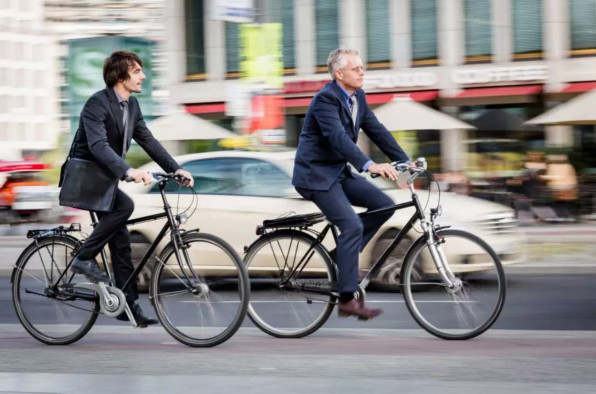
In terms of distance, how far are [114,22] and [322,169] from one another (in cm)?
7373

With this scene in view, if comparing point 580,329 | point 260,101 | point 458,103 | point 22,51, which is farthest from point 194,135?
point 22,51

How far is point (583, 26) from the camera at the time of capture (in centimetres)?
2730

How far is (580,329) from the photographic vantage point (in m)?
7.44

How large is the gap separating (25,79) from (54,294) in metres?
92.7

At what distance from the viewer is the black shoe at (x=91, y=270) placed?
6570mm

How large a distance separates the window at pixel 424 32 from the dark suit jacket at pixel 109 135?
76.6 ft

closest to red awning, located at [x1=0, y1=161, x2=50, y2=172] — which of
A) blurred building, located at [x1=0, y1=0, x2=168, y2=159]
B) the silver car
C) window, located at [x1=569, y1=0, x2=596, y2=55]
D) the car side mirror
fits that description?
window, located at [x1=569, y1=0, x2=596, y2=55]

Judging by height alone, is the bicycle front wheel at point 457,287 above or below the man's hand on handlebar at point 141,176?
below

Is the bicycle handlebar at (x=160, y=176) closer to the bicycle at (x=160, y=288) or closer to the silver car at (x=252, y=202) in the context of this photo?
the bicycle at (x=160, y=288)

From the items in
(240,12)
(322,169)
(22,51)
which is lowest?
(322,169)

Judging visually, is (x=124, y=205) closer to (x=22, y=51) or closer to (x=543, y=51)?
(x=543, y=51)

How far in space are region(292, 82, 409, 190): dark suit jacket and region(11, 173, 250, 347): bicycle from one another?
79 cm

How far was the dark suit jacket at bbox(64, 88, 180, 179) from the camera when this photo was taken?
20.4 feet

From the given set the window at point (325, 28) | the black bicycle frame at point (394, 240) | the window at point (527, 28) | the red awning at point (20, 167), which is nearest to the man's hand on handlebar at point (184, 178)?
the black bicycle frame at point (394, 240)
